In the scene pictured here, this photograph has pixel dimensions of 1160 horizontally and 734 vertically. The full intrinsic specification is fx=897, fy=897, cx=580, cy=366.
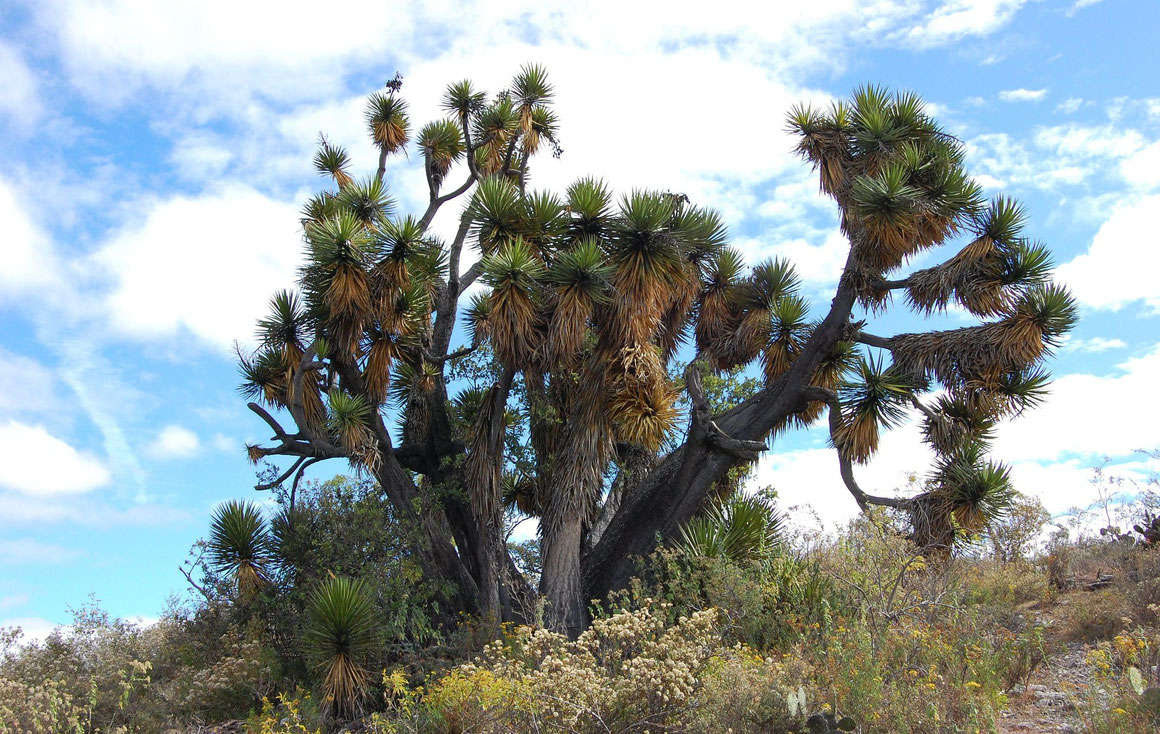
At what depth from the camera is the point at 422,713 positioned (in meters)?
8.67

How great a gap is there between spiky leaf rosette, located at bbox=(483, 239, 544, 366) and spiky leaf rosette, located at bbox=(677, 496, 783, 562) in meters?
3.49

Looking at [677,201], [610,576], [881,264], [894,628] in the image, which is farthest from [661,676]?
[881,264]

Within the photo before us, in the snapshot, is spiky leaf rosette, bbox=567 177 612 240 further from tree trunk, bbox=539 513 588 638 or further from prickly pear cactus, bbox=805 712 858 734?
prickly pear cactus, bbox=805 712 858 734

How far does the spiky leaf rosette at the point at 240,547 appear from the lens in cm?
1297

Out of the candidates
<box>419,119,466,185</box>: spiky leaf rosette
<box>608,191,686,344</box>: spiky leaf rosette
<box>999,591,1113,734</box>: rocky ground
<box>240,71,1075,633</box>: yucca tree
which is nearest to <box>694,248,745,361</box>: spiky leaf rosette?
<box>240,71,1075,633</box>: yucca tree

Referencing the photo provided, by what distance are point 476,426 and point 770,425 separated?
15.0 feet

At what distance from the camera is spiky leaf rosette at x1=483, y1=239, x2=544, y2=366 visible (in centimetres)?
1221

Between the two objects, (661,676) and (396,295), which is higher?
(396,295)

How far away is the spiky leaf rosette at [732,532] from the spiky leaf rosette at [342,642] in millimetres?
4139

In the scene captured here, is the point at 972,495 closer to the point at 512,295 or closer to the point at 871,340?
the point at 871,340

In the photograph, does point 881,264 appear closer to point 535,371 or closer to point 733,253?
point 733,253

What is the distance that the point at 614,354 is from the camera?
12.7 metres

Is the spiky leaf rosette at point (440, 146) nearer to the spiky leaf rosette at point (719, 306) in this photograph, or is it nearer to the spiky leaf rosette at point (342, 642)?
the spiky leaf rosette at point (719, 306)

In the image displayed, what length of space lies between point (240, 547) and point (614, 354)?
20.0 feet
